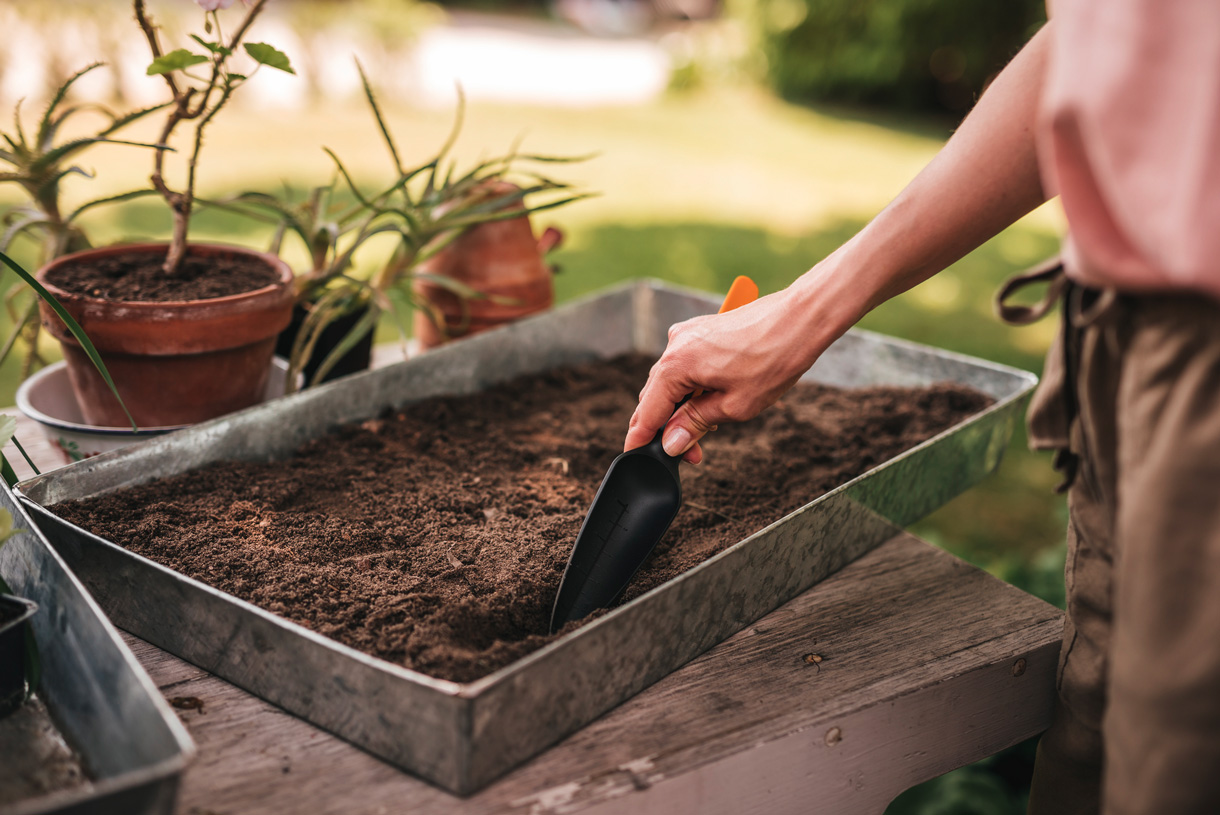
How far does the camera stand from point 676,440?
102 cm

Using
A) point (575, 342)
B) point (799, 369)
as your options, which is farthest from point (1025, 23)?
point (799, 369)

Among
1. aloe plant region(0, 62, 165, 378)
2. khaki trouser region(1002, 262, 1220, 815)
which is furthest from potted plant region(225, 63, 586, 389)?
khaki trouser region(1002, 262, 1220, 815)

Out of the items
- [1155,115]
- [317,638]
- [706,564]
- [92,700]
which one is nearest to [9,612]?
[92,700]

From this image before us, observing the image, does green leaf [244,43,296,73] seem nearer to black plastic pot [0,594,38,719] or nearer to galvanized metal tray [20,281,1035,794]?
galvanized metal tray [20,281,1035,794]

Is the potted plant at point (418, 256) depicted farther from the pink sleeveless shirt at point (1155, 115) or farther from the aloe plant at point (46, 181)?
the pink sleeveless shirt at point (1155, 115)

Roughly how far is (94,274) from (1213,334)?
134cm

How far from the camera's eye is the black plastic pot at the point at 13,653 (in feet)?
2.60

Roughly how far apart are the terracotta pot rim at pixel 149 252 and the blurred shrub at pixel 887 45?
6.20m

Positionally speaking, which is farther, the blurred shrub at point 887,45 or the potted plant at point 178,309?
the blurred shrub at point 887,45

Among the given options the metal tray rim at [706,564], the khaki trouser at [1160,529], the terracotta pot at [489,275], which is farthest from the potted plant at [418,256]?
the khaki trouser at [1160,529]

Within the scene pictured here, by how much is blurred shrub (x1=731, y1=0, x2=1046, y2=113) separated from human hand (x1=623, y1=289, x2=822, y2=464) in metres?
6.29

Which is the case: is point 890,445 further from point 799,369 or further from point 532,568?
point 532,568

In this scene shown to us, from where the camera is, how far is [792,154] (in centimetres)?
611

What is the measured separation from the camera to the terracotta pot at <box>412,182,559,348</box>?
170 cm
